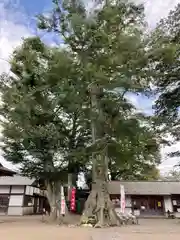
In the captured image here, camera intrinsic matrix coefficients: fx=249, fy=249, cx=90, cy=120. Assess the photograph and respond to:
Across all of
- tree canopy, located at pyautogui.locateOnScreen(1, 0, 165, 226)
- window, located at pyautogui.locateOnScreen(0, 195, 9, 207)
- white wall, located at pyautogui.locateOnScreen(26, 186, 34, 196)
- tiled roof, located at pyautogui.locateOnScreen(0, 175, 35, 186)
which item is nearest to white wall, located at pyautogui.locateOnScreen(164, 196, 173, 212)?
tree canopy, located at pyautogui.locateOnScreen(1, 0, 165, 226)

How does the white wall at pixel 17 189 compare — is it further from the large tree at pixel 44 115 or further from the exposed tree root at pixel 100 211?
the exposed tree root at pixel 100 211

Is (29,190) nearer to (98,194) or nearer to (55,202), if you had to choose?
(55,202)

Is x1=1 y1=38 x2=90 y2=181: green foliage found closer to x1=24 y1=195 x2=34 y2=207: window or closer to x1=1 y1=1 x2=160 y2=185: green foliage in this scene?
x1=1 y1=1 x2=160 y2=185: green foliage

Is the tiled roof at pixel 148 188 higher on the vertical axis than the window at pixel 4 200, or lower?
higher

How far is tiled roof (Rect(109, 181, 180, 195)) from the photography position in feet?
87.7

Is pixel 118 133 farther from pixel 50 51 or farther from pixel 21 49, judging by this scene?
pixel 21 49

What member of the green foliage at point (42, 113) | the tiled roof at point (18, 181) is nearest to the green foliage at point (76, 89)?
the green foliage at point (42, 113)

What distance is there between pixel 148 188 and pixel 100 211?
13.9 m

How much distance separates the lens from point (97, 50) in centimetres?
1641

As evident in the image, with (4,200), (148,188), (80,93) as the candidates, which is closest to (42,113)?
(80,93)

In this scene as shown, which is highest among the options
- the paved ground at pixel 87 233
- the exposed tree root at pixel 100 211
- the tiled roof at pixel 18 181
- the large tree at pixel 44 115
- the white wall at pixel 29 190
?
the large tree at pixel 44 115

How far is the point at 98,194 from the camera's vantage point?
1597 cm

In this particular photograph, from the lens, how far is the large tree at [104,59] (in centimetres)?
1445

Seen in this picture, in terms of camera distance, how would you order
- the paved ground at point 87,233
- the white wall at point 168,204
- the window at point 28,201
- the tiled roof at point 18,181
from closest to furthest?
the paved ground at point 87,233 → the white wall at point 168,204 → the tiled roof at point 18,181 → the window at point 28,201
